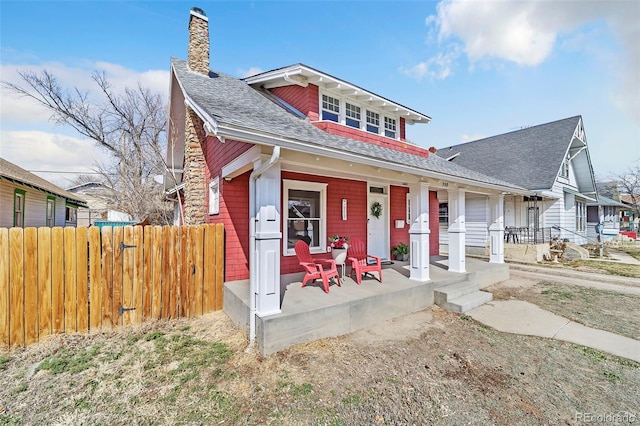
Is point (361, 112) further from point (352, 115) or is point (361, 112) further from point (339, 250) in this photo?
point (339, 250)

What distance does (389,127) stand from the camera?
8992 millimetres

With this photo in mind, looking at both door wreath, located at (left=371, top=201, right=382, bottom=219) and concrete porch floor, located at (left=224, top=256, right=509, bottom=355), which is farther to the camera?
door wreath, located at (left=371, top=201, right=382, bottom=219)

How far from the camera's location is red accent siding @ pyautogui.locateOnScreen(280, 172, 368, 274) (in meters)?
6.46

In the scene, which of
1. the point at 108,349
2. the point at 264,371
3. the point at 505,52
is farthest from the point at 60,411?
the point at 505,52

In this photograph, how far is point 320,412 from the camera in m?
2.54

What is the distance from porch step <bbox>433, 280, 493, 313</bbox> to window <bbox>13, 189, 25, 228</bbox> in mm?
14580

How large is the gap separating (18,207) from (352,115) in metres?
13.3

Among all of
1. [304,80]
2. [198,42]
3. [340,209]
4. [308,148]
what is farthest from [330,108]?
[308,148]

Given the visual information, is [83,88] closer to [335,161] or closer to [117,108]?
[117,108]

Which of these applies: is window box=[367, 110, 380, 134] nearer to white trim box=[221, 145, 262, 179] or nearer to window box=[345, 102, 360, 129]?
window box=[345, 102, 360, 129]

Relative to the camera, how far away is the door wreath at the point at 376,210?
7891 mm

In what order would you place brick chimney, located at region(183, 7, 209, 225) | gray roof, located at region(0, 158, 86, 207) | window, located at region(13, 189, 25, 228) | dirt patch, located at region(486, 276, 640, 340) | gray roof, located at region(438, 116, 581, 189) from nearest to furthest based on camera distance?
dirt patch, located at region(486, 276, 640, 340), brick chimney, located at region(183, 7, 209, 225), gray roof, located at region(0, 158, 86, 207), window, located at region(13, 189, 25, 228), gray roof, located at region(438, 116, 581, 189)

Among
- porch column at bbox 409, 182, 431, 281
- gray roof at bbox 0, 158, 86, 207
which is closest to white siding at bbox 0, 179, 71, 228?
gray roof at bbox 0, 158, 86, 207

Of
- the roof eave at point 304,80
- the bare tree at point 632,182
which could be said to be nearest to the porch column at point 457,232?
the roof eave at point 304,80
